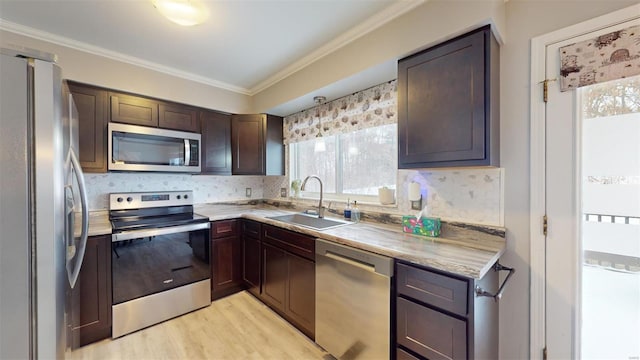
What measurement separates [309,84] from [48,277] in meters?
2.14

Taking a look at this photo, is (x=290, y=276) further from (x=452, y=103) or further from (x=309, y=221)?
(x=452, y=103)

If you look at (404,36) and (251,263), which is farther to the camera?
(251,263)

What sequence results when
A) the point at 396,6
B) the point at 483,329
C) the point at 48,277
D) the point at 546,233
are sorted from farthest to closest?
1. the point at 396,6
2. the point at 546,233
3. the point at 483,329
4. the point at 48,277

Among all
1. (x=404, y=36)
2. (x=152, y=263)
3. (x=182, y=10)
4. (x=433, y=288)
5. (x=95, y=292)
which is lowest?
(x=95, y=292)

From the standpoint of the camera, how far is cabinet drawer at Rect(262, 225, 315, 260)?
1.89 metres

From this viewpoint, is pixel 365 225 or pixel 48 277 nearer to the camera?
pixel 48 277

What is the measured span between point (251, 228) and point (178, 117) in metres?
1.48

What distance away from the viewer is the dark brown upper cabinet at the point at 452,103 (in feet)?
4.35

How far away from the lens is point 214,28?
6.15ft

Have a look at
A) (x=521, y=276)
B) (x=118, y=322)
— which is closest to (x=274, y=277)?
(x=118, y=322)

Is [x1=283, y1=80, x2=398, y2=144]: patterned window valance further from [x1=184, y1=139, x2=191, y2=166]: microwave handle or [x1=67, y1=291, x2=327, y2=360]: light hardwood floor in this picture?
[x1=67, y1=291, x2=327, y2=360]: light hardwood floor

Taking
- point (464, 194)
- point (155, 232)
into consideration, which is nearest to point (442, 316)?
point (464, 194)

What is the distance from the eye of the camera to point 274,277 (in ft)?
7.41

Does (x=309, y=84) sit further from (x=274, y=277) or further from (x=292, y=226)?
(x=274, y=277)
